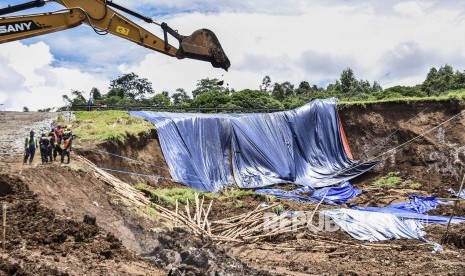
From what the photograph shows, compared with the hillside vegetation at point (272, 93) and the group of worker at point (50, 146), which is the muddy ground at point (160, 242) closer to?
the group of worker at point (50, 146)

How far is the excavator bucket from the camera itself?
1120 cm

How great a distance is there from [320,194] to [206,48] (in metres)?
12.7

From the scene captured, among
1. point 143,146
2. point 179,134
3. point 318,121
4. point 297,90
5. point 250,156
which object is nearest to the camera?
point 143,146

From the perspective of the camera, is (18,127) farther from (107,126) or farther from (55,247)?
(55,247)

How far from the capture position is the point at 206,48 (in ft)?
36.8

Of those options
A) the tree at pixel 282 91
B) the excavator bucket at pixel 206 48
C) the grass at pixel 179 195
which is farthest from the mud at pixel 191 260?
the tree at pixel 282 91

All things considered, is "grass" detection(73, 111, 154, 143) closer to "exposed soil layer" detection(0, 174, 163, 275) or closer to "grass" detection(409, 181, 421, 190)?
"exposed soil layer" detection(0, 174, 163, 275)

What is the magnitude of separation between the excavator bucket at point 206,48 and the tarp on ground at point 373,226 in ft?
21.7

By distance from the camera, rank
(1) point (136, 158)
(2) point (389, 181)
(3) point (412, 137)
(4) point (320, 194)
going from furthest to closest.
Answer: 1. (3) point (412, 137)
2. (2) point (389, 181)
3. (4) point (320, 194)
4. (1) point (136, 158)

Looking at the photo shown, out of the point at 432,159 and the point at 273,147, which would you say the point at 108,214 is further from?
the point at 432,159

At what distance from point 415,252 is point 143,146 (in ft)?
39.9

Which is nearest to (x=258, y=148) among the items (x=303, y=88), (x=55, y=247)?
(x=55, y=247)

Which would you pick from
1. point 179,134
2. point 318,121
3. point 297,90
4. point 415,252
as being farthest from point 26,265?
point 297,90

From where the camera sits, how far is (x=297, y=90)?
2132 inches
